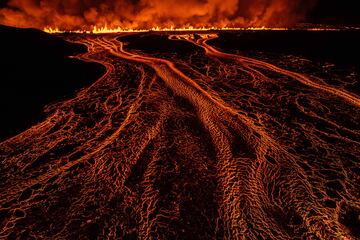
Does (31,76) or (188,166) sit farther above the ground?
(31,76)

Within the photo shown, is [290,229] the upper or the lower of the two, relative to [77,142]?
lower

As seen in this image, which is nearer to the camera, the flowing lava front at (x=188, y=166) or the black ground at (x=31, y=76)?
the flowing lava front at (x=188, y=166)

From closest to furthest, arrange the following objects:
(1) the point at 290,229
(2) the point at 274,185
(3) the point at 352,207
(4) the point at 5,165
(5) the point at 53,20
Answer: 1. (1) the point at 290,229
2. (3) the point at 352,207
3. (2) the point at 274,185
4. (4) the point at 5,165
5. (5) the point at 53,20

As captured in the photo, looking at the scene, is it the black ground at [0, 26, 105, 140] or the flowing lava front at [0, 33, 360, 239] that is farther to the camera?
the black ground at [0, 26, 105, 140]

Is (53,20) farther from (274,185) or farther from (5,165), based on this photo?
(274,185)

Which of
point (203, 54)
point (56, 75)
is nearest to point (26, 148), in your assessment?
point (56, 75)

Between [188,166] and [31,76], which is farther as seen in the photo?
[31,76]

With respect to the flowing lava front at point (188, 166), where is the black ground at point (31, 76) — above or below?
above

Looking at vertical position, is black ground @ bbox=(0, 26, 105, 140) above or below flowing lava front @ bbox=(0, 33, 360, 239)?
above
